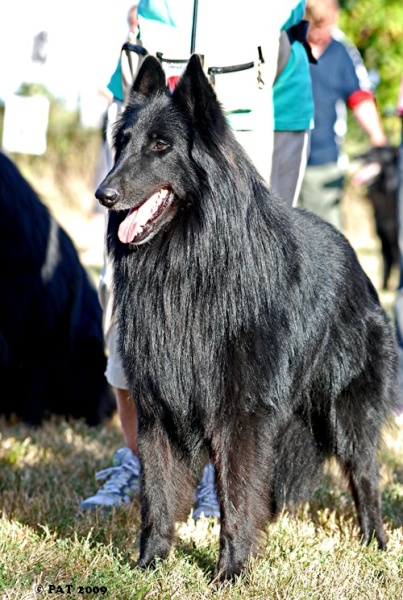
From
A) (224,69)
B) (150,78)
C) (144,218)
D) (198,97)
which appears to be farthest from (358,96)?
(144,218)

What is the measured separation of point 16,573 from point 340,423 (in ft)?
4.52

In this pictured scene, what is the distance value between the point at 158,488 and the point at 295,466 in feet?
2.33

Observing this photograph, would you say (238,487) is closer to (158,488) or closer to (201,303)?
(158,488)

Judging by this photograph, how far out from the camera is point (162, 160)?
277 centimetres

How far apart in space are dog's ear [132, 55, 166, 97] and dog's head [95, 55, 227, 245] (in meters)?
0.13

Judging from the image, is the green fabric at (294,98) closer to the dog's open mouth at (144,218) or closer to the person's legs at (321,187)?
the dog's open mouth at (144,218)

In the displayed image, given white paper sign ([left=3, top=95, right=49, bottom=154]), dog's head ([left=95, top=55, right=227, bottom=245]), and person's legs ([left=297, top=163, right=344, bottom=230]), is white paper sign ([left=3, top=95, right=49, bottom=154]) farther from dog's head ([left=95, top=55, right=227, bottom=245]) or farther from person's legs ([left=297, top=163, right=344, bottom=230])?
dog's head ([left=95, top=55, right=227, bottom=245])

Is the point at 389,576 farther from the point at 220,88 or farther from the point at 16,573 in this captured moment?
the point at 220,88

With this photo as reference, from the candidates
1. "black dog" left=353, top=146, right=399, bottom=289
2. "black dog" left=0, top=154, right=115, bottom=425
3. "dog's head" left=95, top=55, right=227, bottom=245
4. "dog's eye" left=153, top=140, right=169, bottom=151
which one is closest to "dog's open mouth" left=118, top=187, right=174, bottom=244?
"dog's head" left=95, top=55, right=227, bottom=245

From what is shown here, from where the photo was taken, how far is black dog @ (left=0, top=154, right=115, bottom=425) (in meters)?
4.94

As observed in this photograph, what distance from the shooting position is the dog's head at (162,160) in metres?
2.74

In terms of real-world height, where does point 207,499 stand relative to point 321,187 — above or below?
below

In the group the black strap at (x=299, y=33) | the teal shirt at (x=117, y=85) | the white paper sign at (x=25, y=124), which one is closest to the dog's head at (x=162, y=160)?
the teal shirt at (x=117, y=85)

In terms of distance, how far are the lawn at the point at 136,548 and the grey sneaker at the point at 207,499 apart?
0.08 metres
